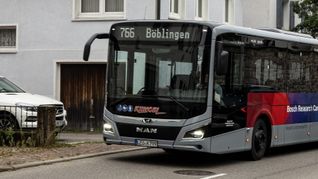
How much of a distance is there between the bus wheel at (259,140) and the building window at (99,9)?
9.07 metres

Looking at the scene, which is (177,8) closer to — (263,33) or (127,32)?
(263,33)

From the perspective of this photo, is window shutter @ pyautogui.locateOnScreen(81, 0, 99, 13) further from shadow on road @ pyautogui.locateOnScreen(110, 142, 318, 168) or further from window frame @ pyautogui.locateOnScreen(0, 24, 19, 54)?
shadow on road @ pyautogui.locateOnScreen(110, 142, 318, 168)

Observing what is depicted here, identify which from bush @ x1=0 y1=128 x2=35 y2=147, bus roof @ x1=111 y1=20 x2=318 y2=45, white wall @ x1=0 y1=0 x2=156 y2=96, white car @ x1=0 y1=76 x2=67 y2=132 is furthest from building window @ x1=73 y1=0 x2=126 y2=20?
bush @ x1=0 y1=128 x2=35 y2=147

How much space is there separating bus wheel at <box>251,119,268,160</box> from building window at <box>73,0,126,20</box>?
357 inches

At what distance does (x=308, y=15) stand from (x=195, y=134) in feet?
64.5

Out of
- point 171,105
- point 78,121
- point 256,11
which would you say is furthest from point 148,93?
point 256,11

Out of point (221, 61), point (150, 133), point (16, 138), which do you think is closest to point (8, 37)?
point (16, 138)

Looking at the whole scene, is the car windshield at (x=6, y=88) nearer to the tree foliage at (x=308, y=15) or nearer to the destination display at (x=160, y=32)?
the destination display at (x=160, y=32)

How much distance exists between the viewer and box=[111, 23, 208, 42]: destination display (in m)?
12.7

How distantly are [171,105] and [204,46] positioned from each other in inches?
53.0

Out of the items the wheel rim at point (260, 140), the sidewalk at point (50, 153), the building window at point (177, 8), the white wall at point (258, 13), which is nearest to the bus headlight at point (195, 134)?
the wheel rim at point (260, 140)

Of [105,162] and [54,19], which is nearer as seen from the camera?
[105,162]

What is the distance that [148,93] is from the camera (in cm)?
1286

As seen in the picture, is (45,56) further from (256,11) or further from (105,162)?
(256,11)
